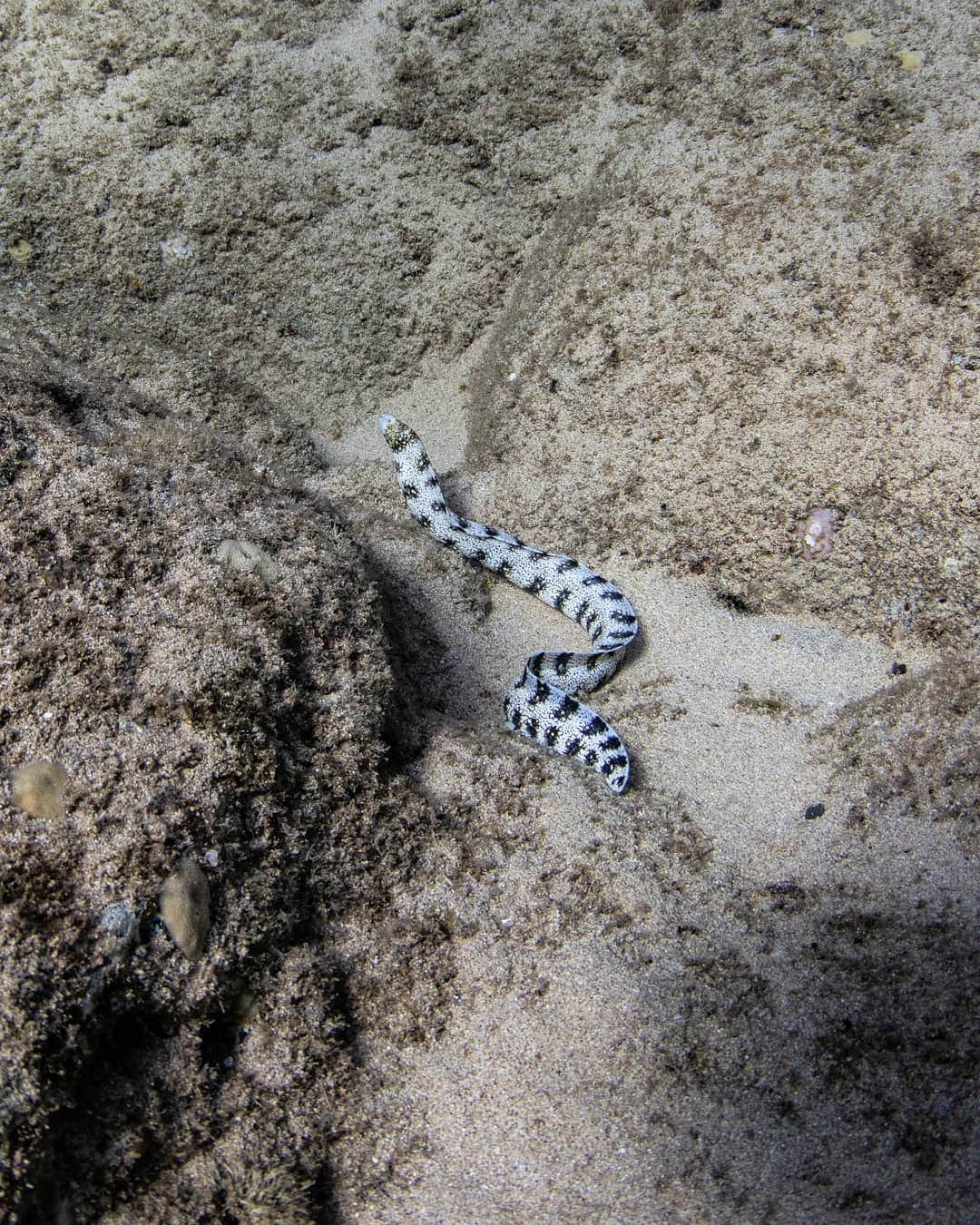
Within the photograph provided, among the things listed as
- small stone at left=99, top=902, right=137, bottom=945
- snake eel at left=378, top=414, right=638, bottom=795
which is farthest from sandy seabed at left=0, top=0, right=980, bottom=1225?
snake eel at left=378, top=414, right=638, bottom=795

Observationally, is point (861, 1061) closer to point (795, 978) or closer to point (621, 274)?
point (795, 978)

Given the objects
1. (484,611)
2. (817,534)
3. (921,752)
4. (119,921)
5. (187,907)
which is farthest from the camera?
(484,611)

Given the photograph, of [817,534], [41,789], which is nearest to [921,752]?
[817,534]

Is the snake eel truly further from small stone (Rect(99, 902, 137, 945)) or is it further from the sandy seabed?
small stone (Rect(99, 902, 137, 945))

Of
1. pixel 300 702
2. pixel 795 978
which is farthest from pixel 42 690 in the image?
pixel 795 978

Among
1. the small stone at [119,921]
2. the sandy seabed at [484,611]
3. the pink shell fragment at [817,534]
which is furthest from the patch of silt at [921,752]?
the small stone at [119,921]

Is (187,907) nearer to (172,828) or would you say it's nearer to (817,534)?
(172,828)
